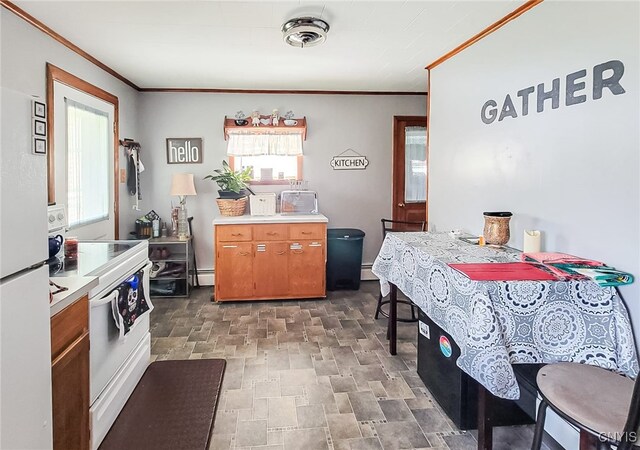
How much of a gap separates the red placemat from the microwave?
307 cm

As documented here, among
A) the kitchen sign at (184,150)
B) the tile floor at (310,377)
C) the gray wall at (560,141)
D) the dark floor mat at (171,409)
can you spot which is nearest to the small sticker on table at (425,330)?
the tile floor at (310,377)

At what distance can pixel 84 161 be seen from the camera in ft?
11.4

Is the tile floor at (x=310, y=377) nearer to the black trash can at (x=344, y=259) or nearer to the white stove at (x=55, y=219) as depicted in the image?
the black trash can at (x=344, y=259)

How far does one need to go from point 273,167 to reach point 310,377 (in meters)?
2.91

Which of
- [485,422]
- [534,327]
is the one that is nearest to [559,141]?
[534,327]

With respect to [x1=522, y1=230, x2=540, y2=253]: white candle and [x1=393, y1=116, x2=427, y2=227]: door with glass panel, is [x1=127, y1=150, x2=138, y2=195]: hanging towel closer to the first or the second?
[x1=393, y1=116, x2=427, y2=227]: door with glass panel

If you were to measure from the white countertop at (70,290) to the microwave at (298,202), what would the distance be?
3.13m

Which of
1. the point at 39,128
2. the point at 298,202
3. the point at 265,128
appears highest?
the point at 265,128

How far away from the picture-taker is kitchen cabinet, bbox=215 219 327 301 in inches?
170

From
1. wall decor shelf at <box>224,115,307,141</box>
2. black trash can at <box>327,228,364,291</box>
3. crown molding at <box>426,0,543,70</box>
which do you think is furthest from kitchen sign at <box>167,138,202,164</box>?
crown molding at <box>426,0,543,70</box>

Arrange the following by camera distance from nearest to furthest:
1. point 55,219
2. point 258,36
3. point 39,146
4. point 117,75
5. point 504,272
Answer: point 39,146 → point 504,272 → point 55,219 → point 258,36 → point 117,75

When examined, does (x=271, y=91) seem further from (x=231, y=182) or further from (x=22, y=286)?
(x=22, y=286)

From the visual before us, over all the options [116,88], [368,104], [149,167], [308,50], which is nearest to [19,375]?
[308,50]

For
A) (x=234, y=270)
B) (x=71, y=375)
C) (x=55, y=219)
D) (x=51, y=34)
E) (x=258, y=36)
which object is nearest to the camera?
(x=71, y=375)
